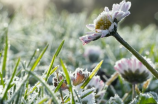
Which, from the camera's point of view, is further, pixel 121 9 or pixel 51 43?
pixel 51 43

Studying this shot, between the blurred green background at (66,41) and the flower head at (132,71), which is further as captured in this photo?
the blurred green background at (66,41)

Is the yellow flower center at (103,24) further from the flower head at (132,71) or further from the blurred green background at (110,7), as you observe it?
the blurred green background at (110,7)

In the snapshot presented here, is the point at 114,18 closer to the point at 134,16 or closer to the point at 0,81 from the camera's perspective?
the point at 0,81

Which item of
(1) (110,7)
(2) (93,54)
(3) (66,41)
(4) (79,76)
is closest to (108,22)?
(4) (79,76)

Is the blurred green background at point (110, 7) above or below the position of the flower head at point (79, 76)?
above

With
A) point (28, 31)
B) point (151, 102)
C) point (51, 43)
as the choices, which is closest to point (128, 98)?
point (151, 102)

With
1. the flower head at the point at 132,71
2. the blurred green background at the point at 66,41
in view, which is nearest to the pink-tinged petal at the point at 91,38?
the flower head at the point at 132,71

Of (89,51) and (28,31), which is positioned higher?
(28,31)
